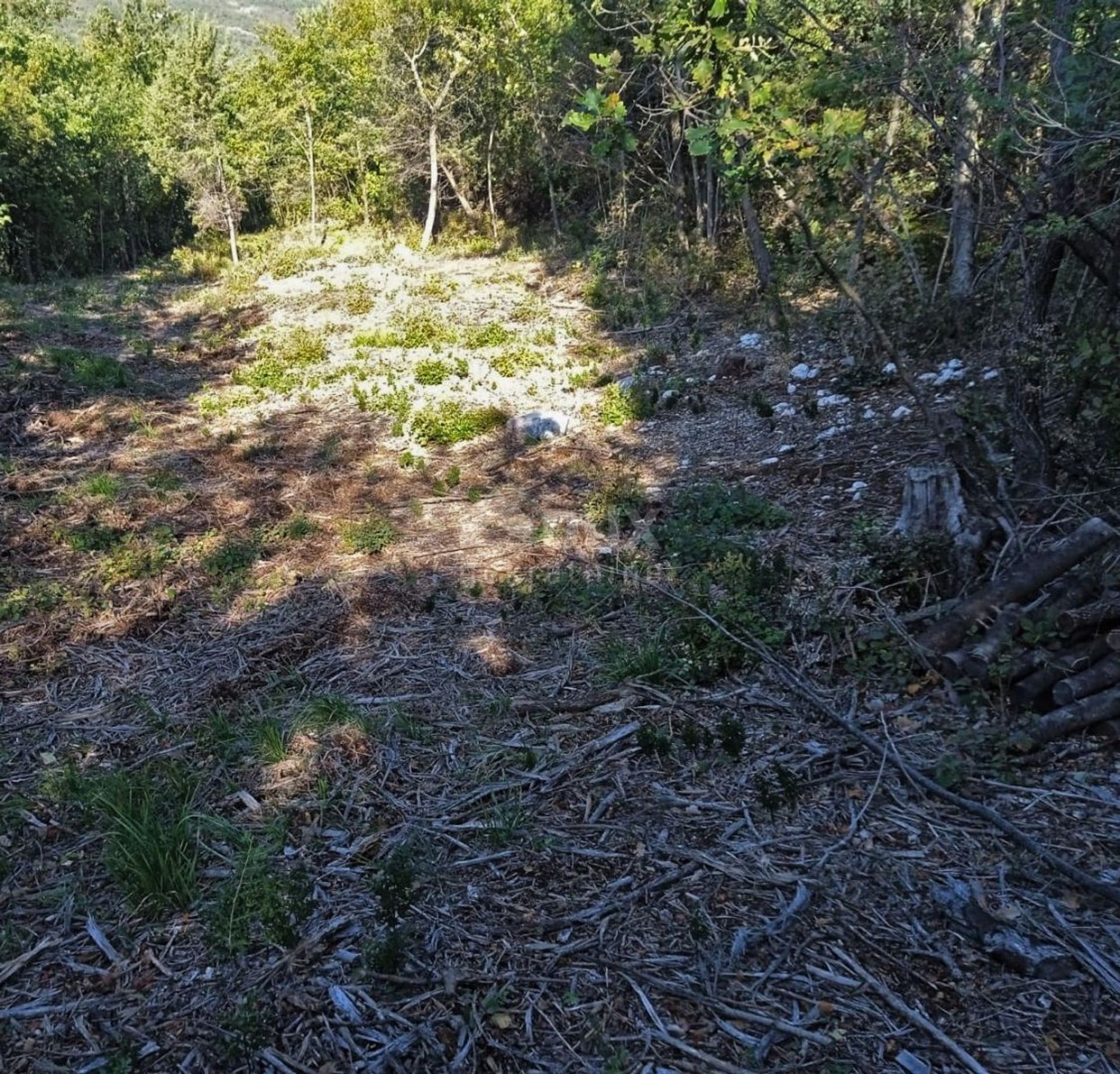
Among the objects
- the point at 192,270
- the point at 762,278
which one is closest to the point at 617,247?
the point at 762,278

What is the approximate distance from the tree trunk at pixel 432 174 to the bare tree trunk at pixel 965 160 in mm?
16968

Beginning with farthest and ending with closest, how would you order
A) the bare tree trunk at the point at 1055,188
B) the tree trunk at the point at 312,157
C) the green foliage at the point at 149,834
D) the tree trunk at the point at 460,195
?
the tree trunk at the point at 312,157 < the tree trunk at the point at 460,195 < the bare tree trunk at the point at 1055,188 < the green foliage at the point at 149,834

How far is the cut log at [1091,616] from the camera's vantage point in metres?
2.68

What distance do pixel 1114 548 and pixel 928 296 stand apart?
5259 millimetres

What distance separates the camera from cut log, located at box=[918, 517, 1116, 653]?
2.92 meters

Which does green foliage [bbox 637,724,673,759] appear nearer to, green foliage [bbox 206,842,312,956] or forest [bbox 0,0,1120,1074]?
forest [bbox 0,0,1120,1074]

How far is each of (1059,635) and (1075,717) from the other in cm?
28

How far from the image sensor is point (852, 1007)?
193 centimetres

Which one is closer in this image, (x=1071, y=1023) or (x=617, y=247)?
(x=1071, y=1023)

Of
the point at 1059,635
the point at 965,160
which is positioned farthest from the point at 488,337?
the point at 1059,635

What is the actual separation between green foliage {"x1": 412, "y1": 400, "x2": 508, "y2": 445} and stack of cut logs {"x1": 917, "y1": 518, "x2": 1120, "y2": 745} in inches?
221

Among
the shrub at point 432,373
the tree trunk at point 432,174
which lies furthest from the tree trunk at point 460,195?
the shrub at point 432,373

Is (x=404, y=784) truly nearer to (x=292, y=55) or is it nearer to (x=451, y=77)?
(x=451, y=77)

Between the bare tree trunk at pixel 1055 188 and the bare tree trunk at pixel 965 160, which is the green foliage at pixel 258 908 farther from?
the bare tree trunk at pixel 965 160
